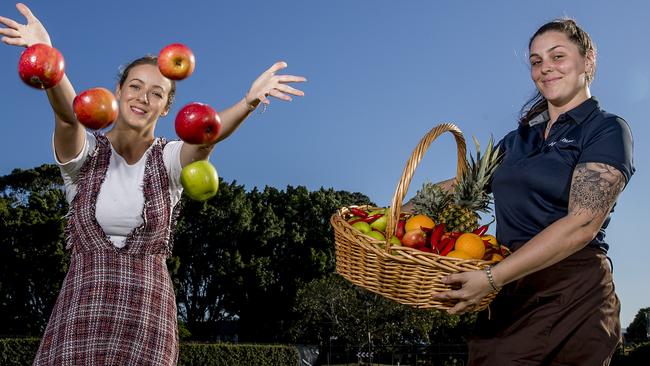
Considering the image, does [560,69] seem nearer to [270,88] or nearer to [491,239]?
[491,239]

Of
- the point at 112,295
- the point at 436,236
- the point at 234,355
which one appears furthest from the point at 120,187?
the point at 234,355

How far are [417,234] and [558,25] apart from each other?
4.14 feet

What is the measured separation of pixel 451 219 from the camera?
355 cm

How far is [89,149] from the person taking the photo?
10.9 feet

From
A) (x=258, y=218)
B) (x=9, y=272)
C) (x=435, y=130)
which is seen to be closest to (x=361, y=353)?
(x=258, y=218)

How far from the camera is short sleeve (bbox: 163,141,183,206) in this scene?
11.1 feet

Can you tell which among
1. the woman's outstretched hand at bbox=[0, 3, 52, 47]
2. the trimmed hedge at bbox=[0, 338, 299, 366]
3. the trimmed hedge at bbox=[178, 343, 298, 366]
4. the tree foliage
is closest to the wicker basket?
the woman's outstretched hand at bbox=[0, 3, 52, 47]

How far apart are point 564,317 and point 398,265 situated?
2.52ft

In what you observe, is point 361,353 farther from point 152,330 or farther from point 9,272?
point 152,330

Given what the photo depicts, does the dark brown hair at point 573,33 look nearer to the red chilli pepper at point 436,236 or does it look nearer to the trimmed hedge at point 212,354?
the red chilli pepper at point 436,236

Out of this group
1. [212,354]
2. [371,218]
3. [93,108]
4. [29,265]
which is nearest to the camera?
[93,108]

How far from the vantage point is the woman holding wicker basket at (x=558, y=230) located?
2.88 m

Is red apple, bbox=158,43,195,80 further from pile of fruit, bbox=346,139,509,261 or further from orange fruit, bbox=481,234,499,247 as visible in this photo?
orange fruit, bbox=481,234,499,247

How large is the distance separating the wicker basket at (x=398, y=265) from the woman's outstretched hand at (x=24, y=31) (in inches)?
67.5
